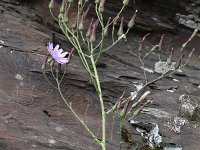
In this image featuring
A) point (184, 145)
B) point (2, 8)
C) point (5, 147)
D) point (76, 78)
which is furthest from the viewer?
point (2, 8)

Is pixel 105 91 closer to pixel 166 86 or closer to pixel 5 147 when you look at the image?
pixel 166 86

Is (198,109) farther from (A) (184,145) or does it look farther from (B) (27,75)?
(B) (27,75)

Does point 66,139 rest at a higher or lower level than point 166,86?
lower

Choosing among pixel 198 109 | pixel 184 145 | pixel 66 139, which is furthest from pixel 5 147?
pixel 198 109

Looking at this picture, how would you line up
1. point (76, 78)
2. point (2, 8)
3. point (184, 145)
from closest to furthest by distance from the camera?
point (184, 145), point (76, 78), point (2, 8)

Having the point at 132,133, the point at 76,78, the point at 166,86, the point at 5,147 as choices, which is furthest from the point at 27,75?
the point at 166,86

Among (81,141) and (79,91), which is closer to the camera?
(81,141)

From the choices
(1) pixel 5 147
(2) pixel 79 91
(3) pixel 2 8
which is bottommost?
(1) pixel 5 147
